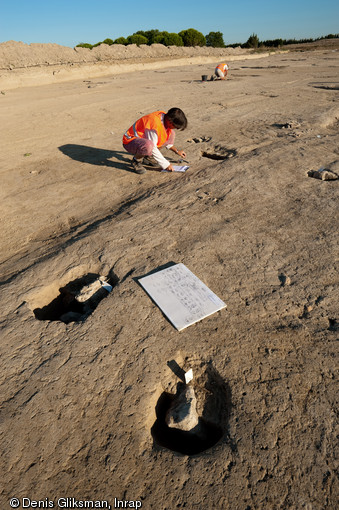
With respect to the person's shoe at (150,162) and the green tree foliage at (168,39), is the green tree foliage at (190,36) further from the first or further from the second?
the person's shoe at (150,162)

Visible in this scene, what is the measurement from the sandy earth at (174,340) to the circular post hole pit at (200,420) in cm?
1

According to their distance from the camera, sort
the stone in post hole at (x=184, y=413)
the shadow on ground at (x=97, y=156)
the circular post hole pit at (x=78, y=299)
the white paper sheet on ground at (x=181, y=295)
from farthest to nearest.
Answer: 1. the shadow on ground at (x=97, y=156)
2. the circular post hole pit at (x=78, y=299)
3. the white paper sheet on ground at (x=181, y=295)
4. the stone in post hole at (x=184, y=413)

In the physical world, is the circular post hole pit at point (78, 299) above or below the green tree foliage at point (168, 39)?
below

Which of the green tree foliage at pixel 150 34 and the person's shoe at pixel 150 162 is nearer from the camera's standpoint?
the person's shoe at pixel 150 162

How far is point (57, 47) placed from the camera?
1709 cm

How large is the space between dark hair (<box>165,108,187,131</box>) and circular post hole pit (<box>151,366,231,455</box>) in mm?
3078

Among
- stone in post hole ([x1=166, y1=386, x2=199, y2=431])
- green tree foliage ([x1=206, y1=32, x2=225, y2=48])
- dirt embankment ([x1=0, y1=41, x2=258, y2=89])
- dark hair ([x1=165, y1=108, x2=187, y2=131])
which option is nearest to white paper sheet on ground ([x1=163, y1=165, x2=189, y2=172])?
dark hair ([x1=165, y1=108, x2=187, y2=131])

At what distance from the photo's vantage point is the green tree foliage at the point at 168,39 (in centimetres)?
3161

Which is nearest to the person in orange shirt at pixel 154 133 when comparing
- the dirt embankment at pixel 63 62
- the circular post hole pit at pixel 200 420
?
the circular post hole pit at pixel 200 420

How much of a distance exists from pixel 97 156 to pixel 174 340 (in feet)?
13.2

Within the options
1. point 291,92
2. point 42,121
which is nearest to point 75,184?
point 42,121

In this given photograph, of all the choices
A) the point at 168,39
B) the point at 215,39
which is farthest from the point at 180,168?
the point at 215,39

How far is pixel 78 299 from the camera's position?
2275 mm

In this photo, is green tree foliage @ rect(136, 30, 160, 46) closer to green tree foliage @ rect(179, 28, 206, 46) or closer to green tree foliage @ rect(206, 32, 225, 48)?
green tree foliage @ rect(179, 28, 206, 46)
